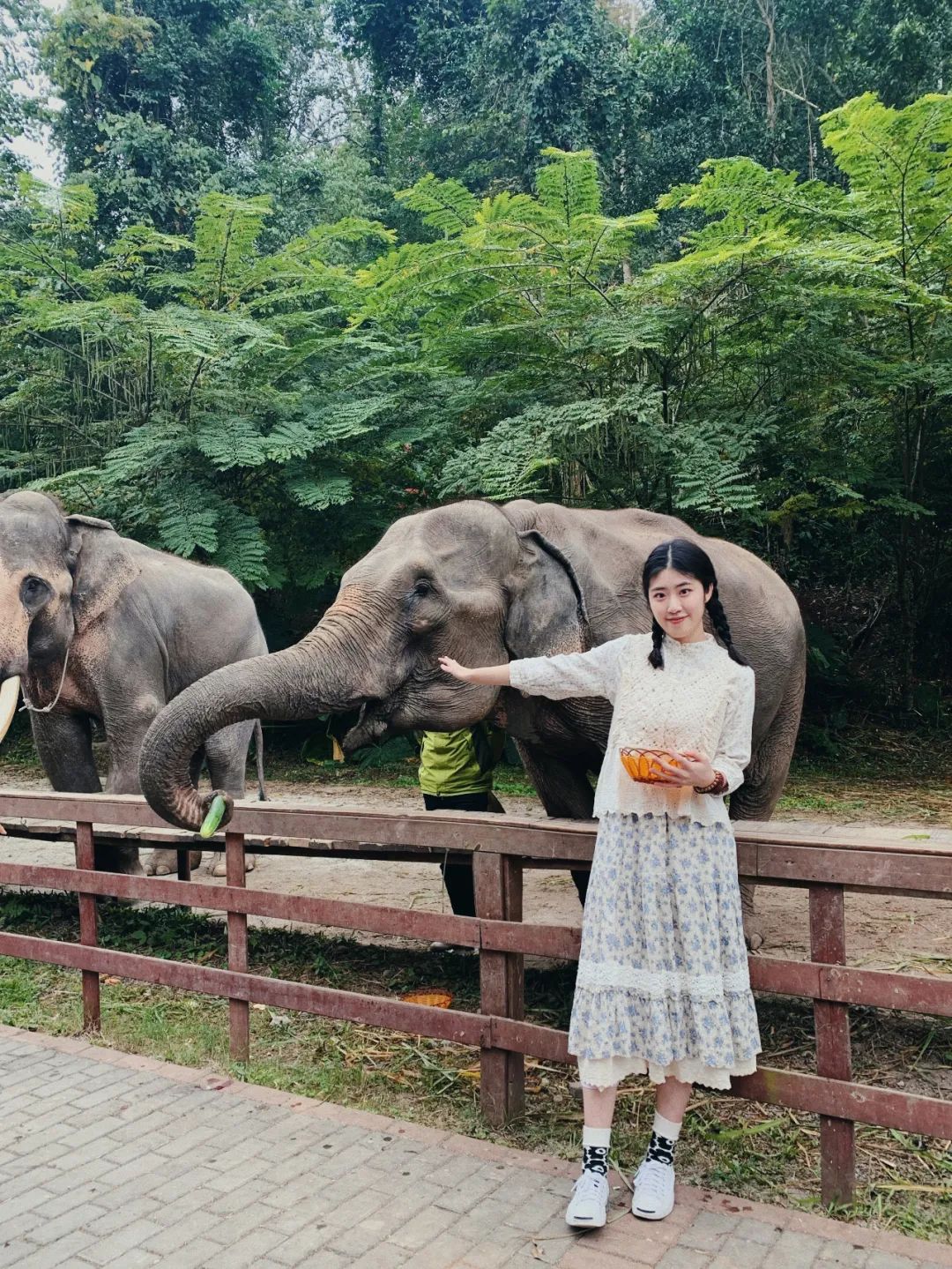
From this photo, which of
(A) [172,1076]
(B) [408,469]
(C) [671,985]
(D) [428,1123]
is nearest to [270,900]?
(A) [172,1076]

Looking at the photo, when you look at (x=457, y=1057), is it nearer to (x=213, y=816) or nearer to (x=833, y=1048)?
(x=213, y=816)

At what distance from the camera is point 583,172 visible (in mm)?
7281

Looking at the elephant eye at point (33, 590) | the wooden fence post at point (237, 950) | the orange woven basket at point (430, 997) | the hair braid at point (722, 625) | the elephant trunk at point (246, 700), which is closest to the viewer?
the hair braid at point (722, 625)

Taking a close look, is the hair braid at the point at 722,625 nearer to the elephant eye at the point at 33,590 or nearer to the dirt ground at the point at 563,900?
the dirt ground at the point at 563,900

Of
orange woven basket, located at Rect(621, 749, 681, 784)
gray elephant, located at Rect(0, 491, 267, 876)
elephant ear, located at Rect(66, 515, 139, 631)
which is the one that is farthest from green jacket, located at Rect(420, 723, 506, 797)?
elephant ear, located at Rect(66, 515, 139, 631)

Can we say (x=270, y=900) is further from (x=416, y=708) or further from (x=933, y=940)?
(x=933, y=940)

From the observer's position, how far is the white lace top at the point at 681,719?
2.57 metres

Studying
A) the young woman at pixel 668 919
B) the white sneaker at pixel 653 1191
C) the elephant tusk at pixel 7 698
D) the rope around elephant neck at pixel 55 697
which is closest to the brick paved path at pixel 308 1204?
the white sneaker at pixel 653 1191

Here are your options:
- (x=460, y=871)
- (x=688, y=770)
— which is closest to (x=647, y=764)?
(x=688, y=770)

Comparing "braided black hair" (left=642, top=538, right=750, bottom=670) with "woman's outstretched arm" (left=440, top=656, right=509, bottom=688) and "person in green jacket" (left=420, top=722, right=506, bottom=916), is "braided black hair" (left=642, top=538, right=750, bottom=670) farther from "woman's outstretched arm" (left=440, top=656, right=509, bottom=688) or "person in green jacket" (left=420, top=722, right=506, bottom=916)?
"person in green jacket" (left=420, top=722, right=506, bottom=916)

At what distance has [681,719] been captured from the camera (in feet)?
8.43

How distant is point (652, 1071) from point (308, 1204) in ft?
3.14

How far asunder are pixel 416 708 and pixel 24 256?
28.2 feet

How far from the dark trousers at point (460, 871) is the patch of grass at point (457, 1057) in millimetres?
350
